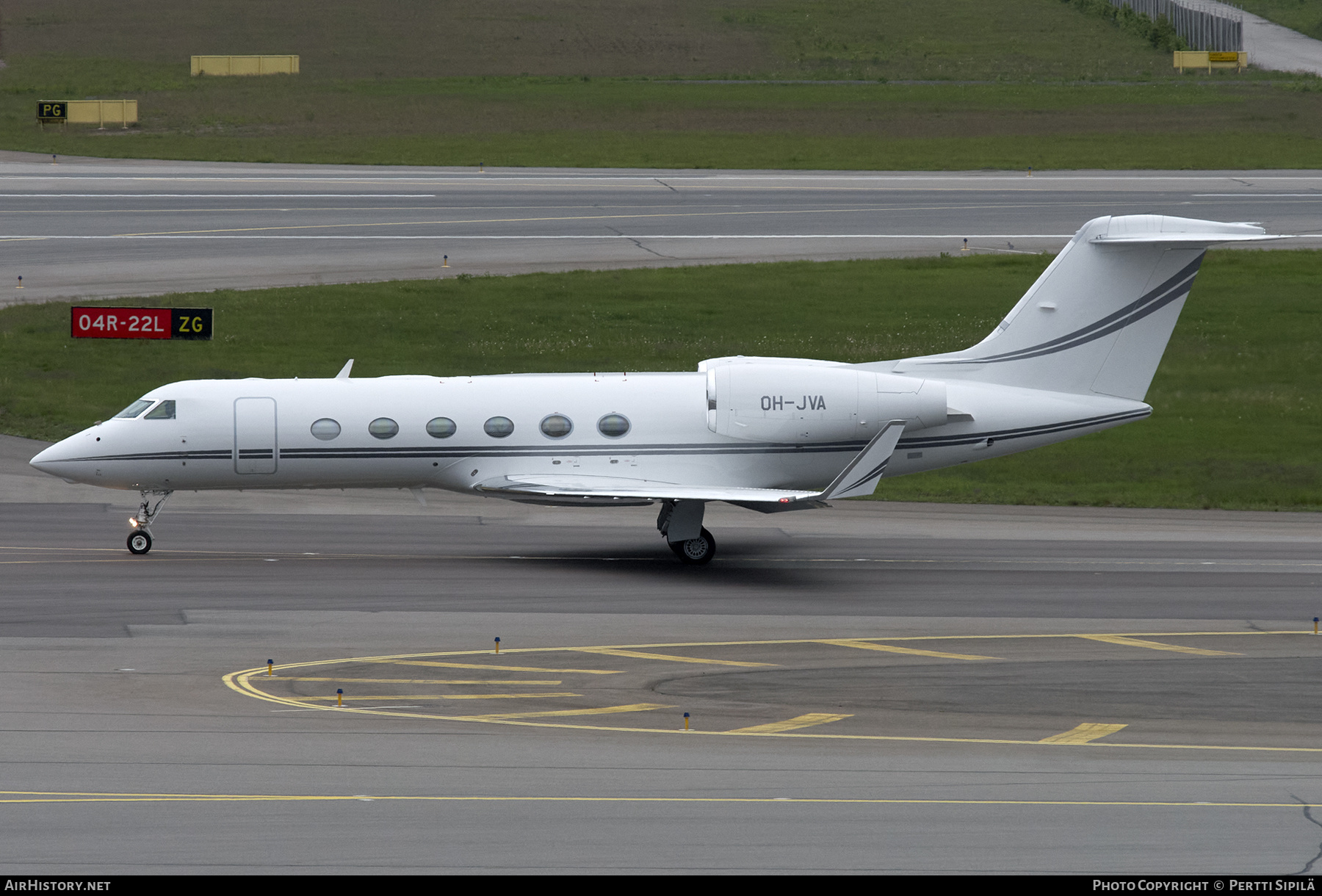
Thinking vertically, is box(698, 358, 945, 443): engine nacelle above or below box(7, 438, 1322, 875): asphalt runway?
above

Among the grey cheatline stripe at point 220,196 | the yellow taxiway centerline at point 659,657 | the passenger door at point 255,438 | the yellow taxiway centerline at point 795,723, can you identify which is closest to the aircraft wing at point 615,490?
the passenger door at point 255,438

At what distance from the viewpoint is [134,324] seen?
41906 millimetres

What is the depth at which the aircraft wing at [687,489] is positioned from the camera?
24453 millimetres

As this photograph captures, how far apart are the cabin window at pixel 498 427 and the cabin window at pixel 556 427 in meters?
0.58

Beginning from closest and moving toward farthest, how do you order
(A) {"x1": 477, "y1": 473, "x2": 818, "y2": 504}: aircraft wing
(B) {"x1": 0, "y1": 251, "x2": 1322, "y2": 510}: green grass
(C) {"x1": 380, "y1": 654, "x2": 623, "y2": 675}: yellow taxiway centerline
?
1. (C) {"x1": 380, "y1": 654, "x2": 623, "y2": 675}: yellow taxiway centerline
2. (A) {"x1": 477, "y1": 473, "x2": 818, "y2": 504}: aircraft wing
3. (B) {"x1": 0, "y1": 251, "x2": 1322, "y2": 510}: green grass

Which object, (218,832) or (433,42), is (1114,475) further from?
(433,42)

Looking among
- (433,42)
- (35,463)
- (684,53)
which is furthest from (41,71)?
(35,463)

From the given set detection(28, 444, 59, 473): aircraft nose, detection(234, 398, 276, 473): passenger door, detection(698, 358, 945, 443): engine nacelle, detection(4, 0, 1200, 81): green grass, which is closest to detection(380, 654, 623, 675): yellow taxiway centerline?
detection(234, 398, 276, 473): passenger door

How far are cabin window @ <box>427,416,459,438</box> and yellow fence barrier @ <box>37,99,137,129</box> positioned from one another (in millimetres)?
52351

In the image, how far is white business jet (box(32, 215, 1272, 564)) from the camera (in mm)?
26766

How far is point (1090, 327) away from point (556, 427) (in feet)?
32.4

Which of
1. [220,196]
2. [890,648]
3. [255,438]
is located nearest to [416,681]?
[890,648]

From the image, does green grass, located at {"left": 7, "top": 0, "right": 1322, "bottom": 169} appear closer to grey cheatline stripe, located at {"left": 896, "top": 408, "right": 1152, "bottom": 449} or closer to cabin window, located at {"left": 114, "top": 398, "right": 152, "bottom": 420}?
grey cheatline stripe, located at {"left": 896, "top": 408, "right": 1152, "bottom": 449}

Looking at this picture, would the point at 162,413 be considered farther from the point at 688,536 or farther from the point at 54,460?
the point at 688,536
